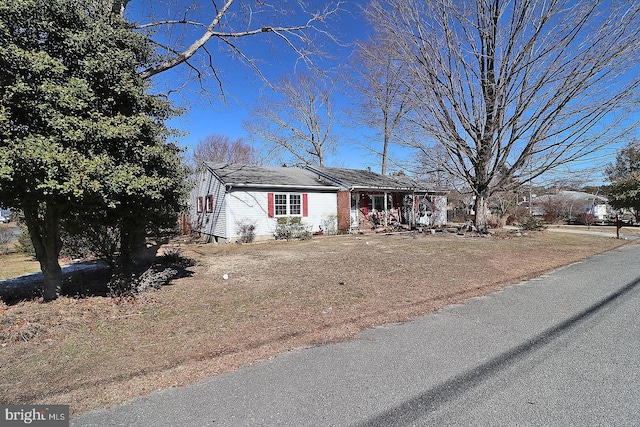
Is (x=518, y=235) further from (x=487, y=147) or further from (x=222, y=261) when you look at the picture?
(x=222, y=261)

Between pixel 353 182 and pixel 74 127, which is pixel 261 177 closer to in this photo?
pixel 353 182

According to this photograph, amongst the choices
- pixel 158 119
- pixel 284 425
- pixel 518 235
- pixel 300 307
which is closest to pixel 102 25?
pixel 158 119

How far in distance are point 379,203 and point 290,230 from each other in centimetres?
768

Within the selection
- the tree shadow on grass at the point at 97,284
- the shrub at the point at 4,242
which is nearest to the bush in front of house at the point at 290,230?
the tree shadow on grass at the point at 97,284

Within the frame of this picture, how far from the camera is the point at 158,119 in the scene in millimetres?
6105

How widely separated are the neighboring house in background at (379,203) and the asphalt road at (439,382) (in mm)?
14069

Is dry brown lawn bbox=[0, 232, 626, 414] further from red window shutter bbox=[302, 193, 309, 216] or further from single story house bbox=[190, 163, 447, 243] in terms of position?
red window shutter bbox=[302, 193, 309, 216]

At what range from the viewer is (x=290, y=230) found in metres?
15.8

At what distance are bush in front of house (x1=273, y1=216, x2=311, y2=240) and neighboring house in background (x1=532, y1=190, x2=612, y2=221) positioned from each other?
2487cm

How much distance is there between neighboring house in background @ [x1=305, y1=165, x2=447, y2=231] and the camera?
1838 centimetres

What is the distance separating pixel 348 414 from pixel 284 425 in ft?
1.61

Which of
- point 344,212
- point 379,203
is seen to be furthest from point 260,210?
point 379,203

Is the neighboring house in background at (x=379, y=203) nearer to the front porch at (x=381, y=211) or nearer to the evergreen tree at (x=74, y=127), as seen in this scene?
the front porch at (x=381, y=211)

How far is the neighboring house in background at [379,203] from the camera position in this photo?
18375 mm
